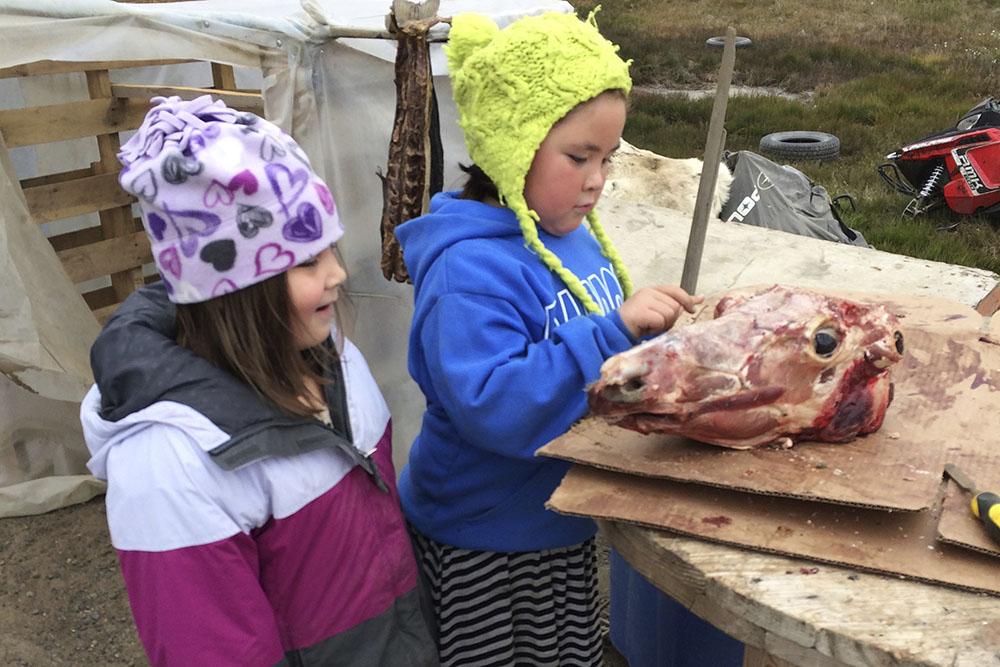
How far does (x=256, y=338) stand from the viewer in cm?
171

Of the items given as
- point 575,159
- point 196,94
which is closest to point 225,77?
point 196,94

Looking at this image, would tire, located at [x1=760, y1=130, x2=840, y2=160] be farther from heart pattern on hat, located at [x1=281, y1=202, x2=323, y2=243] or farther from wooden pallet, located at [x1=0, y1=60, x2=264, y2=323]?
heart pattern on hat, located at [x1=281, y1=202, x2=323, y2=243]

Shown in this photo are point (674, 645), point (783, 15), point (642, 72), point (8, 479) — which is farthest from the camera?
point (783, 15)

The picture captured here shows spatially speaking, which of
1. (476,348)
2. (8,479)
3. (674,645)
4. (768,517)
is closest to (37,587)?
(8,479)

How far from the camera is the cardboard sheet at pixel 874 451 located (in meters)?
1.62

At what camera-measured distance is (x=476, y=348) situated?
186 cm

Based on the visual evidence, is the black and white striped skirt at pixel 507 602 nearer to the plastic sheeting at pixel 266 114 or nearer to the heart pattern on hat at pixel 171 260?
the heart pattern on hat at pixel 171 260

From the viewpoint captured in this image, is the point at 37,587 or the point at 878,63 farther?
the point at 878,63

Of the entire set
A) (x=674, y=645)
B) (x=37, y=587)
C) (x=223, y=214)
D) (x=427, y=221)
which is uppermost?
(x=223, y=214)

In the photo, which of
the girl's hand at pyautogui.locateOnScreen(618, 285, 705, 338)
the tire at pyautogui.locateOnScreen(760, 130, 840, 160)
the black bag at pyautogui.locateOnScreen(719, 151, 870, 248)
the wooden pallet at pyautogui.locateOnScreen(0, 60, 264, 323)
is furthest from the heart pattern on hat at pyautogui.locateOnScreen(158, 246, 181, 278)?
the tire at pyautogui.locateOnScreen(760, 130, 840, 160)

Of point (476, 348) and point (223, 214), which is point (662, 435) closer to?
point (476, 348)

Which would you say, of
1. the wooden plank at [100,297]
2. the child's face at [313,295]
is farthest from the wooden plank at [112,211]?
the child's face at [313,295]

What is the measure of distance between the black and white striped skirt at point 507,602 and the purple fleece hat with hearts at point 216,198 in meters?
0.88

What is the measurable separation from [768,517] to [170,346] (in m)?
1.10
